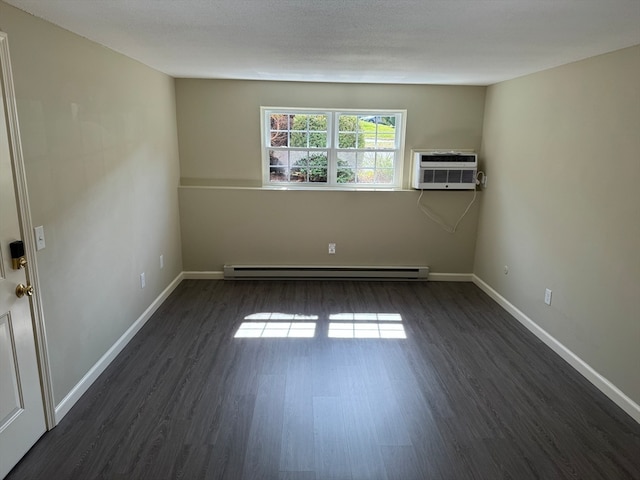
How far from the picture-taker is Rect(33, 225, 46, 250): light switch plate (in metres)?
2.10

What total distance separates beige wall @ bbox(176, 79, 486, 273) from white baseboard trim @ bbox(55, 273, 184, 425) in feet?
3.45

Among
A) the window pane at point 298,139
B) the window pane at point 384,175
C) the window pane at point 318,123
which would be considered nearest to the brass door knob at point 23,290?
the window pane at point 298,139

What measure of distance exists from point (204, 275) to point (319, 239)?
1.42 metres

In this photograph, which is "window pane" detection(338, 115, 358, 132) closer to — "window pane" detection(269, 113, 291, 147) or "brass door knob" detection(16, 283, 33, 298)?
"window pane" detection(269, 113, 291, 147)

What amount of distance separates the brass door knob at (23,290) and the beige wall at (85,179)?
0.13m

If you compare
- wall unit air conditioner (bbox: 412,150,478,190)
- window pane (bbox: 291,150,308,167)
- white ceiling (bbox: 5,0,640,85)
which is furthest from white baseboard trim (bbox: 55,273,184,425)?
wall unit air conditioner (bbox: 412,150,478,190)

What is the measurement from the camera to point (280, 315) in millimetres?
3818

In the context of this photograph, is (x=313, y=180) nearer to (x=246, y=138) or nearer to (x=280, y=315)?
(x=246, y=138)

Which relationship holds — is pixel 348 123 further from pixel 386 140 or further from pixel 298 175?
pixel 298 175

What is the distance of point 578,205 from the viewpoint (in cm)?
296

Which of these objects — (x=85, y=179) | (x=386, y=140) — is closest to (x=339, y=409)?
(x=85, y=179)

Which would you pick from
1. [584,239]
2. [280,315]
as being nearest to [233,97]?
[280,315]

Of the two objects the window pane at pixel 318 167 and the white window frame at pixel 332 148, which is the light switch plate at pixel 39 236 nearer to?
the white window frame at pixel 332 148

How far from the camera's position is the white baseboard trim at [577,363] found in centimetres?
248
